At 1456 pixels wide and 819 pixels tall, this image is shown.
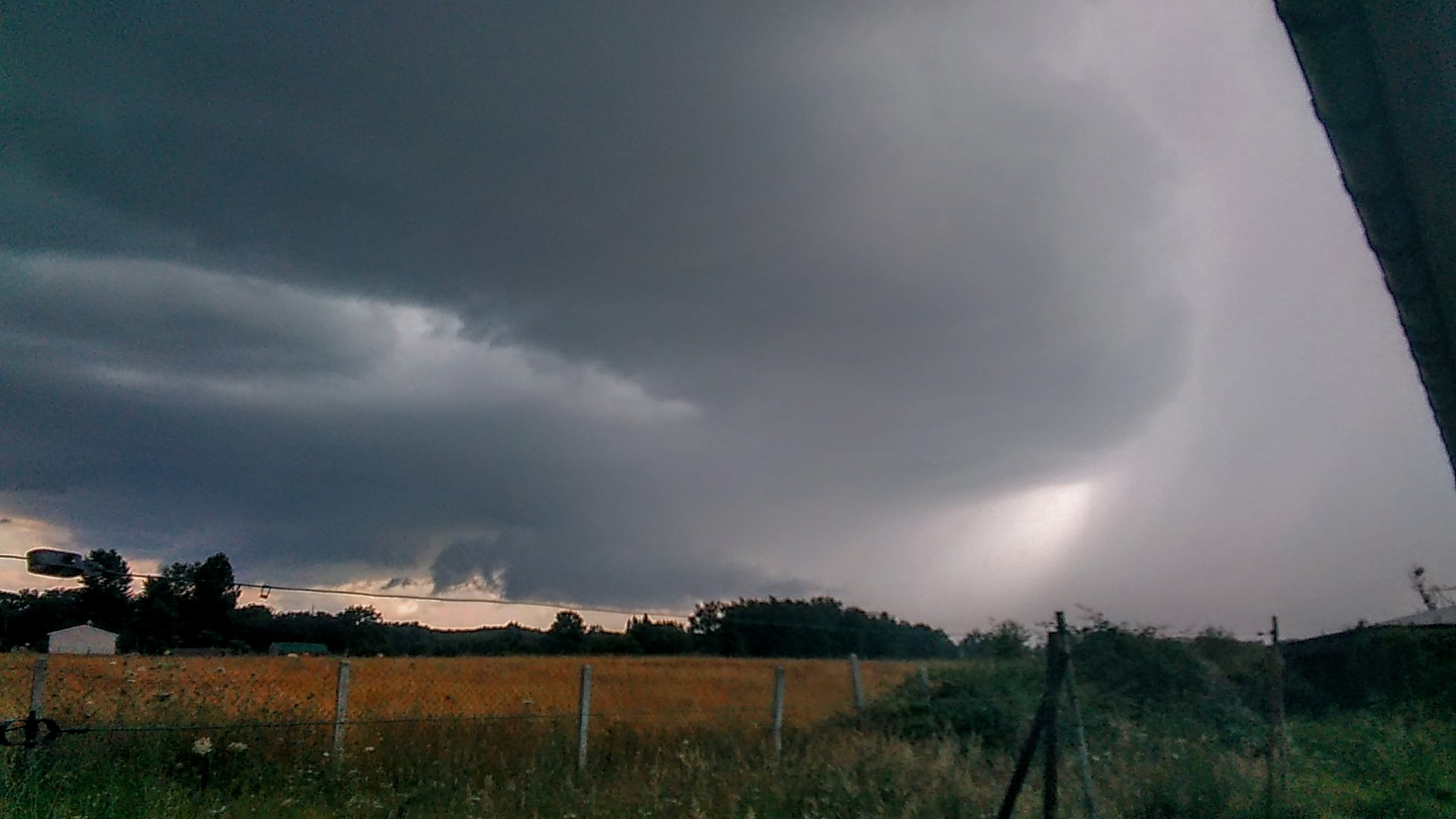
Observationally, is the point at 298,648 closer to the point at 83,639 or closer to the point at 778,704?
the point at 83,639

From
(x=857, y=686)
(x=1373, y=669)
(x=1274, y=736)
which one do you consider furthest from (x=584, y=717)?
(x=1373, y=669)

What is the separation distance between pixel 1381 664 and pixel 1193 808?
10817 mm

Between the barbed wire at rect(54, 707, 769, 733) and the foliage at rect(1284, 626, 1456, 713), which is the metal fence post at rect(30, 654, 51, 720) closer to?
the barbed wire at rect(54, 707, 769, 733)

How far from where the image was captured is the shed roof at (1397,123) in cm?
209

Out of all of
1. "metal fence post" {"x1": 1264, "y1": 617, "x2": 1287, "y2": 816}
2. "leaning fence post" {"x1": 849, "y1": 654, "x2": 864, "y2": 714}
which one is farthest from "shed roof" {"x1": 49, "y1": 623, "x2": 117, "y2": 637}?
"metal fence post" {"x1": 1264, "y1": 617, "x2": 1287, "y2": 816}

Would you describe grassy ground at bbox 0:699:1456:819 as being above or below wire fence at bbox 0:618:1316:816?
below

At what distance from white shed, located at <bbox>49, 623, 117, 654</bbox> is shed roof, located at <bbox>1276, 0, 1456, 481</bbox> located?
954 centimetres

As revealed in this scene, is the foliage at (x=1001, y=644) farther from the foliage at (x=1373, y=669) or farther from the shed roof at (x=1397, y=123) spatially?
the shed roof at (x=1397, y=123)

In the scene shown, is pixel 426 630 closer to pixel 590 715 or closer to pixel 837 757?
pixel 590 715

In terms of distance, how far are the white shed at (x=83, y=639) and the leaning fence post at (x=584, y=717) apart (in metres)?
4.49

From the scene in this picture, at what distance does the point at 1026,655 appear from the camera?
55.1 feet

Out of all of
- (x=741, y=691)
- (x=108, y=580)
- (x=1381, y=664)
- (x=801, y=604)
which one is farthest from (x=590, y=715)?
(x=1381, y=664)

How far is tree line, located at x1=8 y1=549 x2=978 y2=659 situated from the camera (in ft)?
27.2

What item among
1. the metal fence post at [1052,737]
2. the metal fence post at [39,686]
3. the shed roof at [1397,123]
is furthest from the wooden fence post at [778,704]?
the shed roof at [1397,123]
